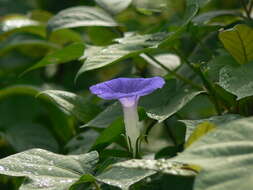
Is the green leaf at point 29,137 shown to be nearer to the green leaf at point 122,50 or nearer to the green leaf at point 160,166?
the green leaf at point 122,50

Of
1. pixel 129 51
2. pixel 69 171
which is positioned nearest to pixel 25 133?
pixel 129 51

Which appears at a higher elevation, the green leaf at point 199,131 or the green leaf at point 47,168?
the green leaf at point 199,131

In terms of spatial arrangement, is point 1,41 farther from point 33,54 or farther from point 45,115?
point 45,115

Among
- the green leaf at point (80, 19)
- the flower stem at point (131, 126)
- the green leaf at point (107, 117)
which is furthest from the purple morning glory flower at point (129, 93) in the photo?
the green leaf at point (80, 19)

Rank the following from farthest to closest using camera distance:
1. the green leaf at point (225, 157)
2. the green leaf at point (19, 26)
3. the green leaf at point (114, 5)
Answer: the green leaf at point (19, 26) → the green leaf at point (114, 5) → the green leaf at point (225, 157)

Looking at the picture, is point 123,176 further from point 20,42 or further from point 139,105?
point 20,42

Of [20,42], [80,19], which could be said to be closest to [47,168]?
[80,19]

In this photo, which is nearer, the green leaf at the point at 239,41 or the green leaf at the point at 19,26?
the green leaf at the point at 239,41

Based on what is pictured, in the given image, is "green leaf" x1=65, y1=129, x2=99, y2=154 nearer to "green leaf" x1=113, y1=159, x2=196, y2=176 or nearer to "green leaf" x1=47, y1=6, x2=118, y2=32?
"green leaf" x1=47, y1=6, x2=118, y2=32

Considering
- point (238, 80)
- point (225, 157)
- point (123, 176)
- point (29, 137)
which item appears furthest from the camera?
point (29, 137)
